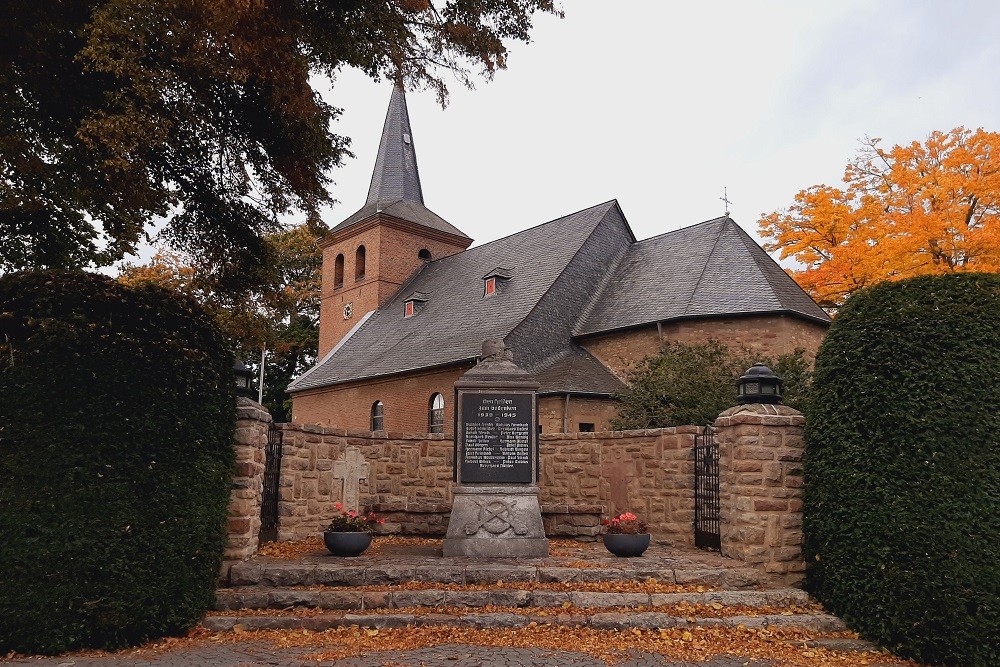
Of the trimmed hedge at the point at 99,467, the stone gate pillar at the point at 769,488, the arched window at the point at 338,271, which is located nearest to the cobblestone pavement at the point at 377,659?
the trimmed hedge at the point at 99,467

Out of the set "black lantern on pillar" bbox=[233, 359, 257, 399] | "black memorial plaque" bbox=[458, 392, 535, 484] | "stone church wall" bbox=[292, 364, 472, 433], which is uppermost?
"stone church wall" bbox=[292, 364, 472, 433]

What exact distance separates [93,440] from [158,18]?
14.8ft

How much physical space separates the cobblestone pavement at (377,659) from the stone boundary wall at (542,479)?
458cm

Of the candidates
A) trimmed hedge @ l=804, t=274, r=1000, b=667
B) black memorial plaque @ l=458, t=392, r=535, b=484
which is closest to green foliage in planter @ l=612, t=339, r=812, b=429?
black memorial plaque @ l=458, t=392, r=535, b=484

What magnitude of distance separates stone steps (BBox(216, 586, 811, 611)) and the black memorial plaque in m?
2.10

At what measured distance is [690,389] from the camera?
49.7 ft

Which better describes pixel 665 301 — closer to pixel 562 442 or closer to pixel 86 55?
pixel 562 442

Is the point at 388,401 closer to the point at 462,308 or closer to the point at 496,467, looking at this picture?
Answer: the point at 462,308

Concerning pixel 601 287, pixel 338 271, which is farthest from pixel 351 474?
pixel 338 271

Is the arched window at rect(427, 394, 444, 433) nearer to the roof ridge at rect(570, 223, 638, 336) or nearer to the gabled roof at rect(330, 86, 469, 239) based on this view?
the roof ridge at rect(570, 223, 638, 336)

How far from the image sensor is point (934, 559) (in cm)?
609

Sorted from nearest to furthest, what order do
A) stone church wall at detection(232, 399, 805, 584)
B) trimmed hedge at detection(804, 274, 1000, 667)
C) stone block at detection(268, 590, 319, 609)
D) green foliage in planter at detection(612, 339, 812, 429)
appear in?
trimmed hedge at detection(804, 274, 1000, 667), stone block at detection(268, 590, 319, 609), stone church wall at detection(232, 399, 805, 584), green foliage in planter at detection(612, 339, 812, 429)

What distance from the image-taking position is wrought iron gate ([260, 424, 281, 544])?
406 inches

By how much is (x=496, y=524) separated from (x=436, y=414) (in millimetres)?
15384
